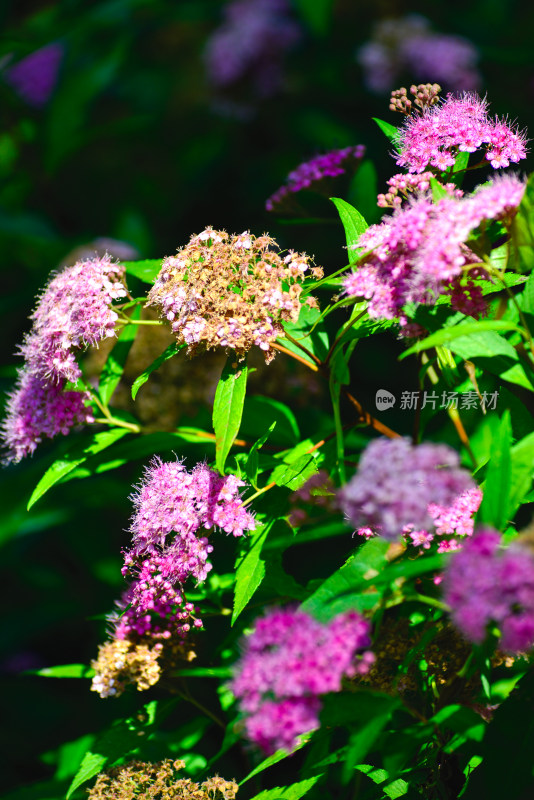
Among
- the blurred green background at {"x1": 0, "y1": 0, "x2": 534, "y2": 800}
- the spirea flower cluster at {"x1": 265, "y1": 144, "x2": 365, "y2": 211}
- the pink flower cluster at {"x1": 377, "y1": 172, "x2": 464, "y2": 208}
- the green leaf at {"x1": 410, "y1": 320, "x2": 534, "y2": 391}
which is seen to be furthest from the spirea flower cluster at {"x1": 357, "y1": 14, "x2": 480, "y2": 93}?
the green leaf at {"x1": 410, "y1": 320, "x2": 534, "y2": 391}

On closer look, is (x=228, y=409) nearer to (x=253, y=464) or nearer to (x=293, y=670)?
(x=253, y=464)

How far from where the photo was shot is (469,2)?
4137 millimetres

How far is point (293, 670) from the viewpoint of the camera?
0.91m

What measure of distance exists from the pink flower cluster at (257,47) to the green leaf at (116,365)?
8.82ft

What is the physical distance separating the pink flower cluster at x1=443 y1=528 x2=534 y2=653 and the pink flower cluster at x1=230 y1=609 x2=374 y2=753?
0.14m

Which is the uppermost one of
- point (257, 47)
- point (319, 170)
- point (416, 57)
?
point (257, 47)

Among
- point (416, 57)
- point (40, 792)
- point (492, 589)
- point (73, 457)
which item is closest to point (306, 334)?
point (73, 457)

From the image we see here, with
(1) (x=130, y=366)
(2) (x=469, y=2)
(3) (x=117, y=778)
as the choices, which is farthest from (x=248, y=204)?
(3) (x=117, y=778)

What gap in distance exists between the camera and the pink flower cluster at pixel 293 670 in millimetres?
897

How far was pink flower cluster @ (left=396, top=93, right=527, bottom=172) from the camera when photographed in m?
1.33

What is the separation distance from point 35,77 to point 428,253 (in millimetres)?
3340

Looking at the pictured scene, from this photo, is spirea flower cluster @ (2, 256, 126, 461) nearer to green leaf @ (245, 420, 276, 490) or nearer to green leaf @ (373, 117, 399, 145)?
green leaf @ (245, 420, 276, 490)

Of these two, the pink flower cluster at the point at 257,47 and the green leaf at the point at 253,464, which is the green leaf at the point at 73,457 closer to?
the green leaf at the point at 253,464

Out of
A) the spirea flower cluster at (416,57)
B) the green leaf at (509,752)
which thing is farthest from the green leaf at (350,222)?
the spirea flower cluster at (416,57)
